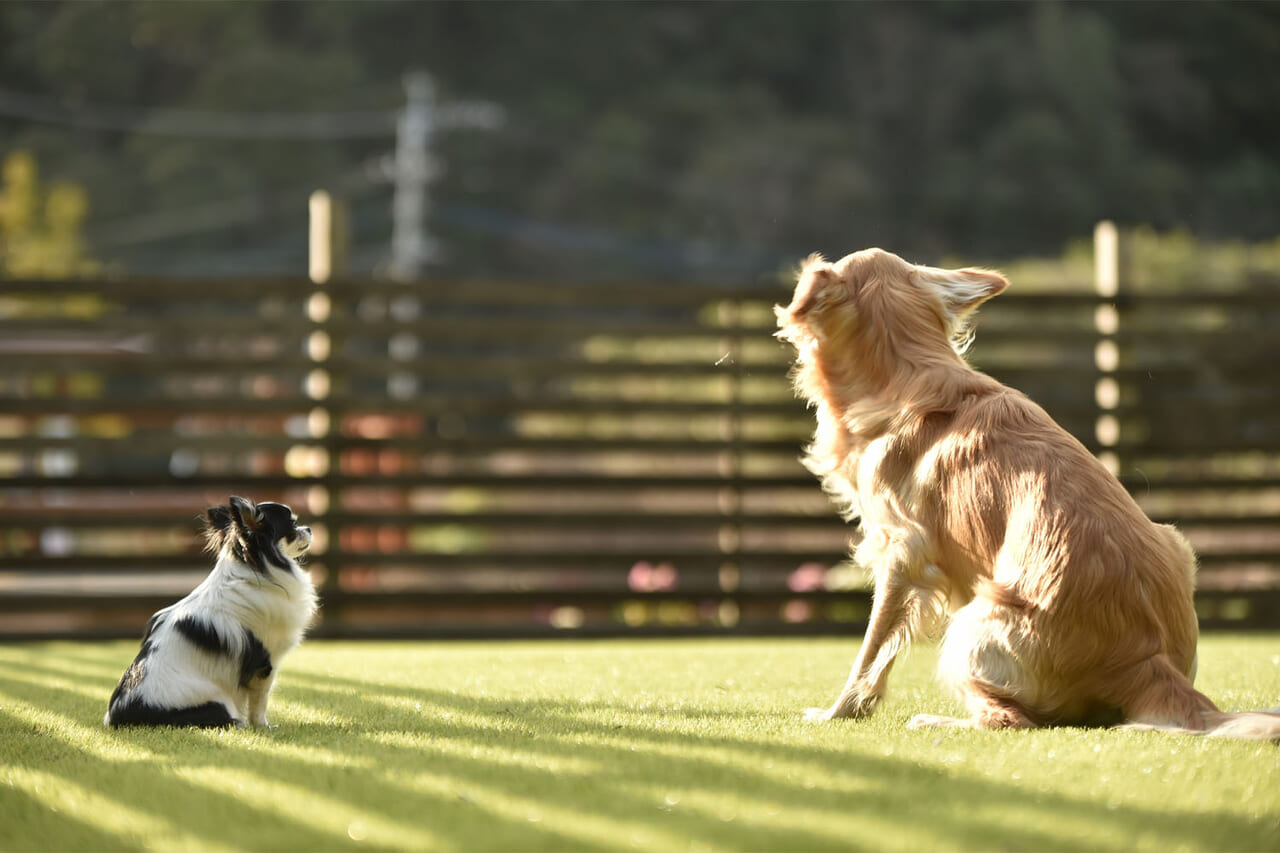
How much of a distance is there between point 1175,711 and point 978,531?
0.64 meters

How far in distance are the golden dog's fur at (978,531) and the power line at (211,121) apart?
101ft

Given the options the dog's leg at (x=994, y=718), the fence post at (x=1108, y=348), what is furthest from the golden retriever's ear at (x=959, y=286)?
the fence post at (x=1108, y=348)

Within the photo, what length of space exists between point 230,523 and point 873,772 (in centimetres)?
213

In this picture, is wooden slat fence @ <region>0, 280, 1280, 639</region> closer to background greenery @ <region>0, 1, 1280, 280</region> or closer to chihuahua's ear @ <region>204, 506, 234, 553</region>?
chihuahua's ear @ <region>204, 506, 234, 553</region>

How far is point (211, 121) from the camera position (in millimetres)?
31797

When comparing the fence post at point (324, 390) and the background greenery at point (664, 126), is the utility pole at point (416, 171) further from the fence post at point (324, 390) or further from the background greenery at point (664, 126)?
the fence post at point (324, 390)

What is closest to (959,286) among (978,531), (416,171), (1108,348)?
(978,531)

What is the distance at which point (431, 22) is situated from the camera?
111 ft

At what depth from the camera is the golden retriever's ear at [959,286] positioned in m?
3.83

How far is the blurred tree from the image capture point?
23.7 meters

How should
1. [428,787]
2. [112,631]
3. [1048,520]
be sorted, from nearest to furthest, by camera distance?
[428,787], [1048,520], [112,631]

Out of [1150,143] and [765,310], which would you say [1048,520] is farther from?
[1150,143]

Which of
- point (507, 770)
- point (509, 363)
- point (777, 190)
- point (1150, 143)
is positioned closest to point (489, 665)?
point (509, 363)

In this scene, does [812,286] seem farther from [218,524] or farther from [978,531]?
[218,524]
